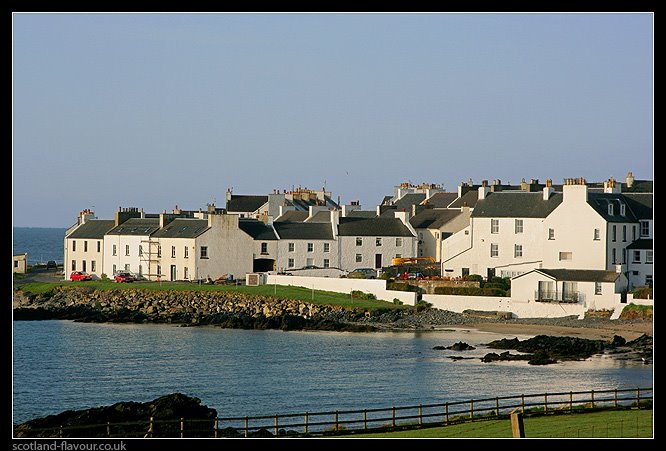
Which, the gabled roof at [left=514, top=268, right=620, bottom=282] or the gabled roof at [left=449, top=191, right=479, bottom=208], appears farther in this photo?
the gabled roof at [left=449, top=191, right=479, bottom=208]

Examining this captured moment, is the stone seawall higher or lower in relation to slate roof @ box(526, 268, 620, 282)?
lower

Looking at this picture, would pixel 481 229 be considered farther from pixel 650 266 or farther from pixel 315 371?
→ pixel 315 371

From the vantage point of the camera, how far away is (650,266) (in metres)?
61.5

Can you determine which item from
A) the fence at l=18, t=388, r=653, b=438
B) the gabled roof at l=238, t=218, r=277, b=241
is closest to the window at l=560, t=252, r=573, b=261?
the gabled roof at l=238, t=218, r=277, b=241

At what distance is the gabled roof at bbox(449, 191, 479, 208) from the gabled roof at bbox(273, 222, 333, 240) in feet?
31.7

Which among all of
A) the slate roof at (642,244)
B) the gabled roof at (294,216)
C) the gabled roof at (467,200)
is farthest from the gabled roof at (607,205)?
the gabled roof at (294,216)

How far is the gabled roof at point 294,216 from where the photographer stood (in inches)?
3391

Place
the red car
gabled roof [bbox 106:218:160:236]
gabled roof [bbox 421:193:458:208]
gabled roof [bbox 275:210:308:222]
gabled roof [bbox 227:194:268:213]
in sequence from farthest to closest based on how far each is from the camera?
gabled roof [bbox 227:194:268:213] < gabled roof [bbox 421:193:458:208] < gabled roof [bbox 275:210:308:222] < the red car < gabled roof [bbox 106:218:160:236]

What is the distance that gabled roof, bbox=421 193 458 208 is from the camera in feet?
291

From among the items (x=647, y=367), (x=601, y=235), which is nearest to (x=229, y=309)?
(x=601, y=235)

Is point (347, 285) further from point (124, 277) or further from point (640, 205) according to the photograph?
point (640, 205)

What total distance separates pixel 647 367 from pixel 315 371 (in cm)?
1199

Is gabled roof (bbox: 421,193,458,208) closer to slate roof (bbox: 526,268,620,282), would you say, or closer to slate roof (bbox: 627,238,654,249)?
slate roof (bbox: 627,238,654,249)

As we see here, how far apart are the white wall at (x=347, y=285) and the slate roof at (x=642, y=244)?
11.1 m
